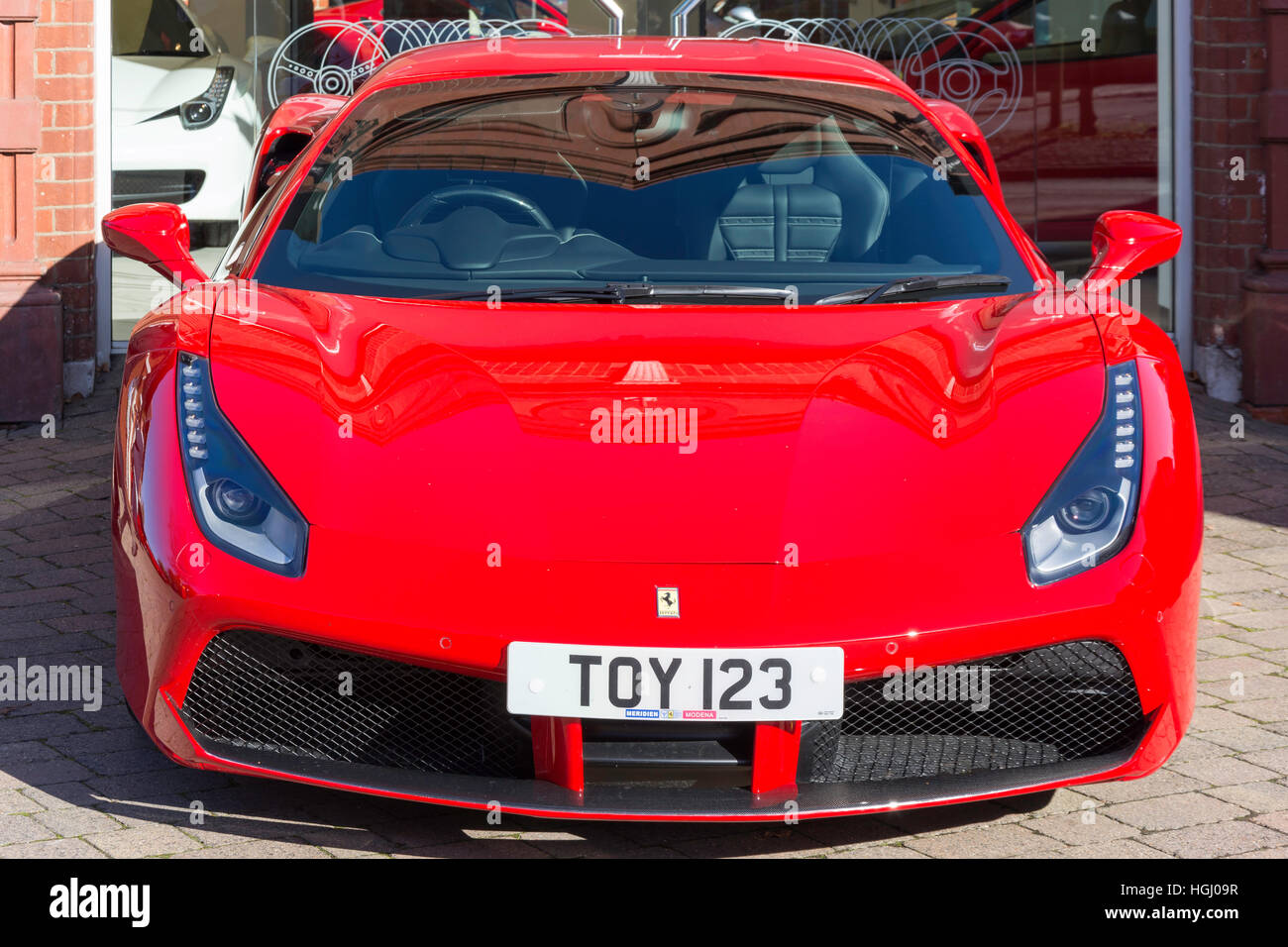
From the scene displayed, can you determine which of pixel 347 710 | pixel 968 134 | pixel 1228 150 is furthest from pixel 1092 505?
pixel 1228 150

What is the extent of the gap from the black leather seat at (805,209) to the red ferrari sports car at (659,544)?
322 millimetres

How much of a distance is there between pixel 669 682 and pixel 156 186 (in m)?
5.98

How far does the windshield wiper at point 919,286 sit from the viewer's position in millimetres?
3357

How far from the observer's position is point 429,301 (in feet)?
10.9

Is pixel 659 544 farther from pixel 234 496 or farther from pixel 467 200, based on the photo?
pixel 467 200

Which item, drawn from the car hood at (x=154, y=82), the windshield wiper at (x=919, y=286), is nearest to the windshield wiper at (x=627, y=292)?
the windshield wiper at (x=919, y=286)

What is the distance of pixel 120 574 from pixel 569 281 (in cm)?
111

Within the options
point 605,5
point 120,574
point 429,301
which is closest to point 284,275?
point 429,301

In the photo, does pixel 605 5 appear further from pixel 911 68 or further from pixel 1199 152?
pixel 1199 152

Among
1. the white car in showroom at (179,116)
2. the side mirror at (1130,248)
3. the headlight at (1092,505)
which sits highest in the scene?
the white car in showroom at (179,116)

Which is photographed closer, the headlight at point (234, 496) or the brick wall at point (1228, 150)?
the headlight at point (234, 496)

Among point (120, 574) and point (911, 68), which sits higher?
point (911, 68)
